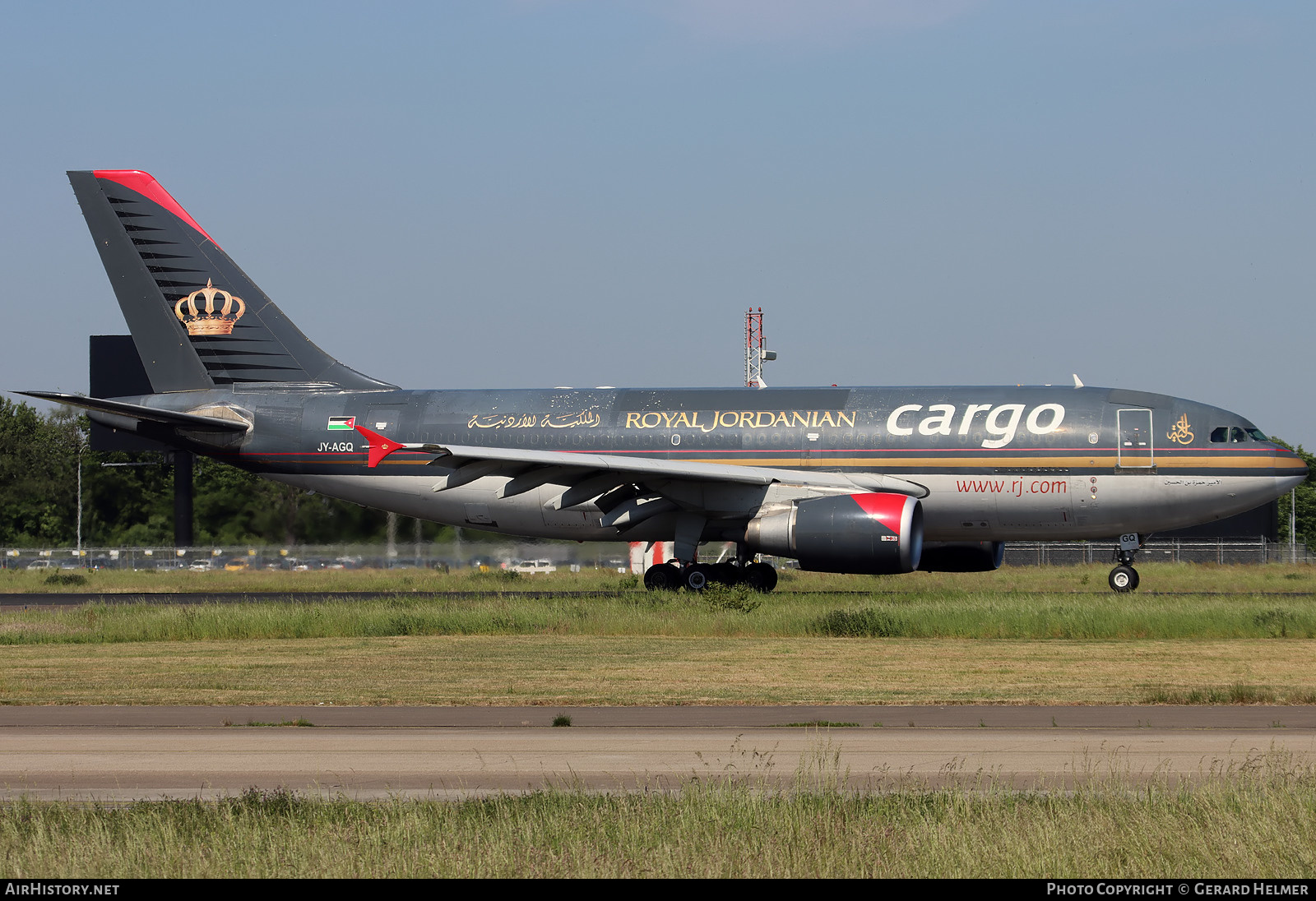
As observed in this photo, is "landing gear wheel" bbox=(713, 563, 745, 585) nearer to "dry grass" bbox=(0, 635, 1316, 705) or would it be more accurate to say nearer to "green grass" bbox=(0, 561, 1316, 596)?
"green grass" bbox=(0, 561, 1316, 596)

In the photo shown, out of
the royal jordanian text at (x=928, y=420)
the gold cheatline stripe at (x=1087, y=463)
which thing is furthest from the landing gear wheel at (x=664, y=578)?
the gold cheatline stripe at (x=1087, y=463)

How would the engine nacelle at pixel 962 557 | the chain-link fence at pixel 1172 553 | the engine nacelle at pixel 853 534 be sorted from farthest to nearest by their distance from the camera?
the chain-link fence at pixel 1172 553, the engine nacelle at pixel 962 557, the engine nacelle at pixel 853 534

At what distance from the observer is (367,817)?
7703mm

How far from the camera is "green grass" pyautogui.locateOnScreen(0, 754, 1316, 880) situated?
6824 mm

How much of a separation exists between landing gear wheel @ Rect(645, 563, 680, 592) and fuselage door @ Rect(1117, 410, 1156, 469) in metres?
8.96

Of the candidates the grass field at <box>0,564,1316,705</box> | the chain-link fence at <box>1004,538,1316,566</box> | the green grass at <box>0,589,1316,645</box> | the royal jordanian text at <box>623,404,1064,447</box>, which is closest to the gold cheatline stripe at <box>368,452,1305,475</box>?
the royal jordanian text at <box>623,404,1064,447</box>

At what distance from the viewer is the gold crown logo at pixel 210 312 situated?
3056cm

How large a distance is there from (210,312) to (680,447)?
11.3 metres

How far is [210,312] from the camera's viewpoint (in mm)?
30609

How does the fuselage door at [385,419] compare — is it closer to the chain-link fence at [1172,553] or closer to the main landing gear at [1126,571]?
the main landing gear at [1126,571]

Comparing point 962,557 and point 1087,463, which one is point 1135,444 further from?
point 962,557

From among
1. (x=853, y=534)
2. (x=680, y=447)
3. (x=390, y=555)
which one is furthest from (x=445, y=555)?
(x=853, y=534)

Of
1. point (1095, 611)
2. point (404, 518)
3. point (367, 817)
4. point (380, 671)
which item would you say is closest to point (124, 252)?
point (404, 518)
